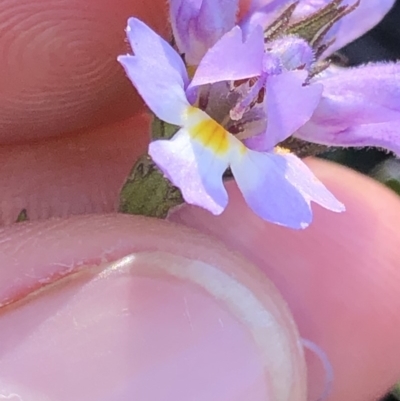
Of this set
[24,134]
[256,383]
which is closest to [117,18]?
[24,134]

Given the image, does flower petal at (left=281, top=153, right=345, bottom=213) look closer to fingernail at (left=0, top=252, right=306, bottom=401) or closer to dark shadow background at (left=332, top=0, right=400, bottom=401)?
fingernail at (left=0, top=252, right=306, bottom=401)

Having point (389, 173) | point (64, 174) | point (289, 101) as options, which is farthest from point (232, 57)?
point (389, 173)

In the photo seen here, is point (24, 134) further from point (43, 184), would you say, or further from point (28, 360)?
point (28, 360)

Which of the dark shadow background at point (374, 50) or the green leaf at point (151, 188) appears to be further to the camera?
the dark shadow background at point (374, 50)

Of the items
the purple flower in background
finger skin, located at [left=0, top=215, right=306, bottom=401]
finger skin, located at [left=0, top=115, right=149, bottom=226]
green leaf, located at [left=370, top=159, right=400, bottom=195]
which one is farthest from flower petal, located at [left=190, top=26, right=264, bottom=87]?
green leaf, located at [left=370, top=159, right=400, bottom=195]

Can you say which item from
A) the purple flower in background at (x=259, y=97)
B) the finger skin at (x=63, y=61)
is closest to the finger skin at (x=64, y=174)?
the finger skin at (x=63, y=61)

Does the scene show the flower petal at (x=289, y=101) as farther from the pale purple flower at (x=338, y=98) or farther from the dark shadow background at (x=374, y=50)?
the dark shadow background at (x=374, y=50)
